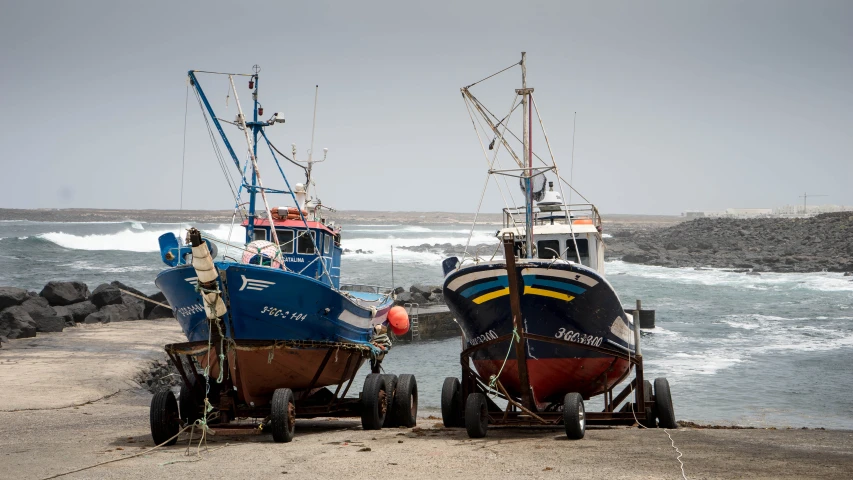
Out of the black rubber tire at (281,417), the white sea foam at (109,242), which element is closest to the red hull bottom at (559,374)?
the black rubber tire at (281,417)

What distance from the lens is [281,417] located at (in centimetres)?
1125

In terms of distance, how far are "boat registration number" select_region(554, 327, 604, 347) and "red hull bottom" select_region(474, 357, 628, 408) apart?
0.29 meters

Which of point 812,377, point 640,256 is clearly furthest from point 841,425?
point 640,256

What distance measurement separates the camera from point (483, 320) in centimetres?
1218

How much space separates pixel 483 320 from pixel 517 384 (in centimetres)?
130

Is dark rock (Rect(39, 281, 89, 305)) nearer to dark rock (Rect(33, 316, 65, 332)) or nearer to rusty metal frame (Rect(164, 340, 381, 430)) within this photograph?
dark rock (Rect(33, 316, 65, 332))

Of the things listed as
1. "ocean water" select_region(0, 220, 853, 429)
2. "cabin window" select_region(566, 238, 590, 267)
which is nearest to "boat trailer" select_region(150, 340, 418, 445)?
"cabin window" select_region(566, 238, 590, 267)

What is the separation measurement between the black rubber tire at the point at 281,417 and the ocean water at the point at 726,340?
8181 millimetres

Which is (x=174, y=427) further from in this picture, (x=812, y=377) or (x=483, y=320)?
(x=812, y=377)

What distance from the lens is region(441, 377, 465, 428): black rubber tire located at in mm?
13141

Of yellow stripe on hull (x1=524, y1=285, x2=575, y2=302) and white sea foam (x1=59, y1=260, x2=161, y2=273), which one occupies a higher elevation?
yellow stripe on hull (x1=524, y1=285, x2=575, y2=302)

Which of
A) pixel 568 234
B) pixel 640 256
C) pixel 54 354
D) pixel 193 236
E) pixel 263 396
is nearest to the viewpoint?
pixel 193 236

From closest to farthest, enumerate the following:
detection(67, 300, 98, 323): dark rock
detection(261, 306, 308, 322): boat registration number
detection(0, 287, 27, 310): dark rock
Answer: detection(261, 306, 308, 322): boat registration number, detection(0, 287, 27, 310): dark rock, detection(67, 300, 98, 323): dark rock

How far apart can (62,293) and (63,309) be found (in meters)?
2.03
